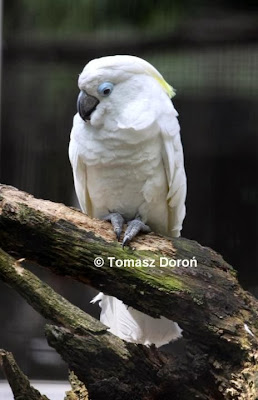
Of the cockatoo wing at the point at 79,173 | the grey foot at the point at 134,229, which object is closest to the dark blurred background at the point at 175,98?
the cockatoo wing at the point at 79,173

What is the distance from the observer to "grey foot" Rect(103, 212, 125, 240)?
53.9 inches

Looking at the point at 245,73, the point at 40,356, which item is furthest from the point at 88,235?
the point at 245,73

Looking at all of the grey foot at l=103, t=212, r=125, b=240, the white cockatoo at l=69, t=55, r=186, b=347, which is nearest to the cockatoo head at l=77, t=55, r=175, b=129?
the white cockatoo at l=69, t=55, r=186, b=347

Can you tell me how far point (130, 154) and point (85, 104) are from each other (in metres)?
0.21

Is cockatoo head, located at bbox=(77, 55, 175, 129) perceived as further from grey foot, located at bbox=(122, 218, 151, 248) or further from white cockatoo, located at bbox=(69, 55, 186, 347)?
grey foot, located at bbox=(122, 218, 151, 248)

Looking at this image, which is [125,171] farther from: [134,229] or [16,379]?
[16,379]

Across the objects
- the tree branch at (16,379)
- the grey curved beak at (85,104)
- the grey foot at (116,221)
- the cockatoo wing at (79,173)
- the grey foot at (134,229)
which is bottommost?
the tree branch at (16,379)

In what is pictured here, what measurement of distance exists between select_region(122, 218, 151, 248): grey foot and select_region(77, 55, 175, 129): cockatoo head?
30cm

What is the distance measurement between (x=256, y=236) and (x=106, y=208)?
1.62 ft

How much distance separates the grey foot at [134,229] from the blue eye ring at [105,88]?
0.40 metres

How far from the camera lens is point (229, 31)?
1377 mm

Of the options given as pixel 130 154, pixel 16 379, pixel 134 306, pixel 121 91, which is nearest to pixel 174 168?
pixel 130 154

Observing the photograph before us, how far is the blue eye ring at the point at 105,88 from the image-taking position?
4.42ft

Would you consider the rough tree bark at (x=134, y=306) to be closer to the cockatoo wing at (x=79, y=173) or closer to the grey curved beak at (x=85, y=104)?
the cockatoo wing at (x=79, y=173)
